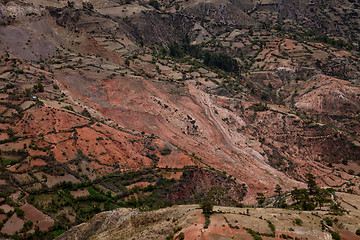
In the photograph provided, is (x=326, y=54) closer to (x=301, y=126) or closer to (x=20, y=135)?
(x=301, y=126)

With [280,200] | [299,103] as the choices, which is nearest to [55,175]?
[280,200]

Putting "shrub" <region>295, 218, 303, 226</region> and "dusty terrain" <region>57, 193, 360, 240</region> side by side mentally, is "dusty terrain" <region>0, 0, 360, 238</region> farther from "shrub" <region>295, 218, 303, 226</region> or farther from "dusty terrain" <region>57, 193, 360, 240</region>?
"shrub" <region>295, 218, 303, 226</region>

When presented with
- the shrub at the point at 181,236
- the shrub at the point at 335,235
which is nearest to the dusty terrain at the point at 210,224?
the shrub at the point at 181,236

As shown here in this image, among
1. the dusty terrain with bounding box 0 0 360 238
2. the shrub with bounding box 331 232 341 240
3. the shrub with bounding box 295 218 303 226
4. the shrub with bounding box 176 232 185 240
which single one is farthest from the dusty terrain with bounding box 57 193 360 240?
the dusty terrain with bounding box 0 0 360 238

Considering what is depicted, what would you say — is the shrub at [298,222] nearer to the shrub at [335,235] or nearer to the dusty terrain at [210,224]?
the dusty terrain at [210,224]

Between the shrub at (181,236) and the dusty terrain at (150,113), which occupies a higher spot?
the shrub at (181,236)

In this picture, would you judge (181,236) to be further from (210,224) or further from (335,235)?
(335,235)

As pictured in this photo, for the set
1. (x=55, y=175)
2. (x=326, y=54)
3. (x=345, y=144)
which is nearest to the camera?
(x=55, y=175)

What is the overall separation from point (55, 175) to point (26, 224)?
9.14 metres

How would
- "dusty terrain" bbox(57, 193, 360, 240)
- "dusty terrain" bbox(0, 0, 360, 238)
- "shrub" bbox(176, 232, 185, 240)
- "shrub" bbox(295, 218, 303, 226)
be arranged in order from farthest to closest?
"dusty terrain" bbox(0, 0, 360, 238), "shrub" bbox(295, 218, 303, 226), "dusty terrain" bbox(57, 193, 360, 240), "shrub" bbox(176, 232, 185, 240)

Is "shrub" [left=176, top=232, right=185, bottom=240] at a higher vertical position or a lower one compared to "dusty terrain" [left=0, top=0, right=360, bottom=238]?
higher

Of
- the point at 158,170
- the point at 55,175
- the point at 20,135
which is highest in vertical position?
the point at 20,135

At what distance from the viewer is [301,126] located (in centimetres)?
7275

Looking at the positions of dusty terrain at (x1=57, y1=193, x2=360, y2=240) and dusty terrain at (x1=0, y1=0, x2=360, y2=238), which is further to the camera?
dusty terrain at (x1=0, y1=0, x2=360, y2=238)
